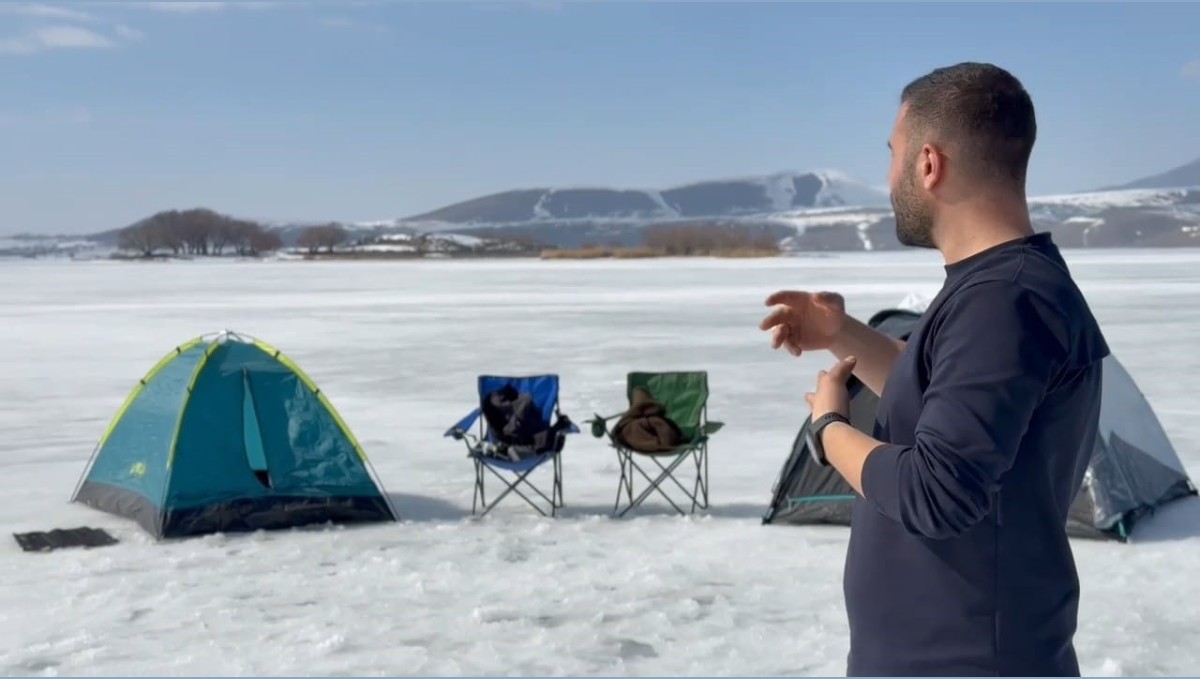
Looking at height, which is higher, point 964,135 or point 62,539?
point 964,135

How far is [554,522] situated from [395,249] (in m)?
86.5

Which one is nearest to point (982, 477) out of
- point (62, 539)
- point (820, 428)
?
point (820, 428)

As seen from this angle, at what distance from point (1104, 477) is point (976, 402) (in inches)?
205

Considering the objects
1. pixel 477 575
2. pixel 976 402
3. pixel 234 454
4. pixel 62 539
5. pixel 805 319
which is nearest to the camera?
pixel 976 402

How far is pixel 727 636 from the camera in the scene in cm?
488

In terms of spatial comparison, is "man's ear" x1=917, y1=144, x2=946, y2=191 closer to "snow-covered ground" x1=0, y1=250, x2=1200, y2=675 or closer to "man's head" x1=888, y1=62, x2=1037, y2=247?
"man's head" x1=888, y1=62, x2=1037, y2=247

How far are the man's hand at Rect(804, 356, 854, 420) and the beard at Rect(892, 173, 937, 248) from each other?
0.67 feet

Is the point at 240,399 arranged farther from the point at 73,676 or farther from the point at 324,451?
the point at 73,676

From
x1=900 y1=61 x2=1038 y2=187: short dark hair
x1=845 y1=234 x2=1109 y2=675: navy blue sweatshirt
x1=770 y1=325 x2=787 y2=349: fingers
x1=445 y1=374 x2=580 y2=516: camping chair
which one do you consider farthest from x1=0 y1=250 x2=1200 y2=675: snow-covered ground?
x1=900 y1=61 x2=1038 y2=187: short dark hair

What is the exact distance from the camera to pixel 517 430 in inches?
276

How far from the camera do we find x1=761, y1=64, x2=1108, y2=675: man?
5.11ft

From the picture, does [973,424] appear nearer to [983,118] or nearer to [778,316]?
[983,118]

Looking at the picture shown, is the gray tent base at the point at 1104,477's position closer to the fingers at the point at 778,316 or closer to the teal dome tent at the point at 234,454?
the teal dome tent at the point at 234,454

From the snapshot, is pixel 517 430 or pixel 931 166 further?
pixel 517 430
